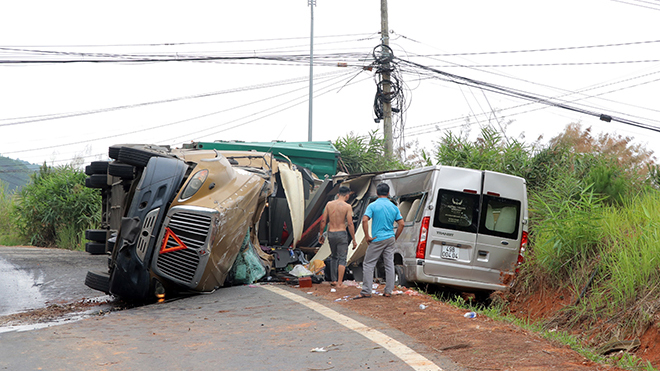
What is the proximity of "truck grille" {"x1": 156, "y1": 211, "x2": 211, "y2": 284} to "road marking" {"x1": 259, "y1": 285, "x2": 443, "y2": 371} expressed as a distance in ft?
4.72

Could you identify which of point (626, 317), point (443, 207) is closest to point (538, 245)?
point (443, 207)

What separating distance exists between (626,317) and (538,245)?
3000 mm

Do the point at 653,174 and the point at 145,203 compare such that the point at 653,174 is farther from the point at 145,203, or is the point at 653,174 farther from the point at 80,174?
the point at 80,174

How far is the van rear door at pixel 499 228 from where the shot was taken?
9.16 m

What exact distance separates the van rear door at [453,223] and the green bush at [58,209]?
17325 millimetres

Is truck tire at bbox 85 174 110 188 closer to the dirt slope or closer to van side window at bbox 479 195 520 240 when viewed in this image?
the dirt slope

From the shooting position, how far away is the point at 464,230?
29.8 feet

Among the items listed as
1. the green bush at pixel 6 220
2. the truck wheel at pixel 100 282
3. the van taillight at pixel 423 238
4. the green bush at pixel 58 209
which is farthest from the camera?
the green bush at pixel 6 220

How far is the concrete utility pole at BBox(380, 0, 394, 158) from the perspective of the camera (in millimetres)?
18766

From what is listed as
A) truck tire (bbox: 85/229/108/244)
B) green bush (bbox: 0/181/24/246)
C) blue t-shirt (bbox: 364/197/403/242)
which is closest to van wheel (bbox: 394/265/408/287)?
blue t-shirt (bbox: 364/197/403/242)

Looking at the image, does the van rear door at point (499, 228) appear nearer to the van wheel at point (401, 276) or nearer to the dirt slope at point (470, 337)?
the van wheel at point (401, 276)

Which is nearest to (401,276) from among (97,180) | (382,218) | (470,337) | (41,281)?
(382,218)

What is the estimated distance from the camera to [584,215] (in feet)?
A: 29.3

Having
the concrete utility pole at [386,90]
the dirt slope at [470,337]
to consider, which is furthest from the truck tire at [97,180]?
the concrete utility pole at [386,90]
